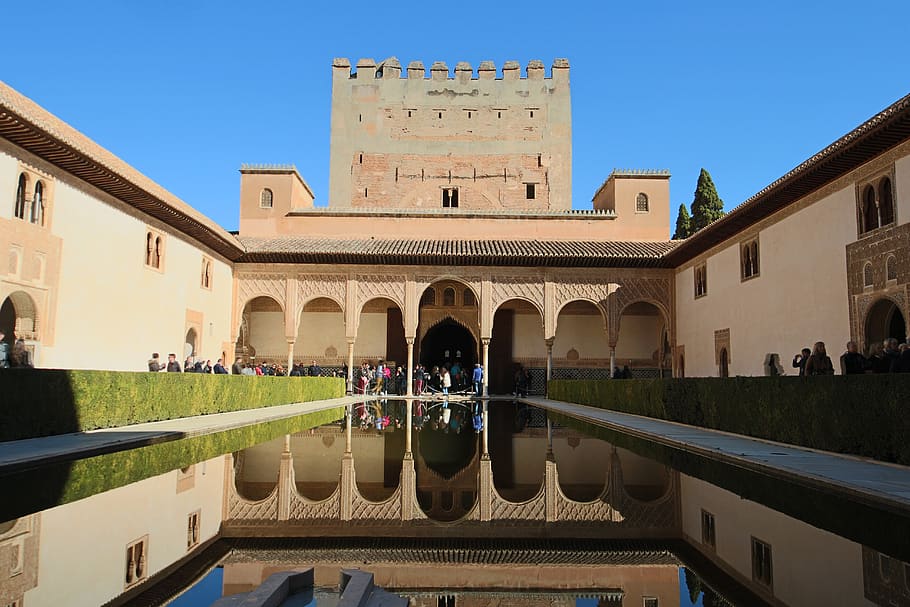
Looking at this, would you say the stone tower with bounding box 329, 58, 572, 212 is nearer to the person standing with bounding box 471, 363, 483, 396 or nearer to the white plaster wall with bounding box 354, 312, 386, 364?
the white plaster wall with bounding box 354, 312, 386, 364

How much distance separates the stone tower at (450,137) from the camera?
2955 centimetres

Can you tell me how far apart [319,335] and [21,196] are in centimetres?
1287

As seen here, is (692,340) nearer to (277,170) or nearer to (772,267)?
(772,267)

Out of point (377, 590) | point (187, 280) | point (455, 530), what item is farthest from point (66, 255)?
point (377, 590)

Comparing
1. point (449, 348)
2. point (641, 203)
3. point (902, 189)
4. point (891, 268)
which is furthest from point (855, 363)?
point (449, 348)

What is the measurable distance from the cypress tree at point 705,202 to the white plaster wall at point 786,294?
48.4 feet

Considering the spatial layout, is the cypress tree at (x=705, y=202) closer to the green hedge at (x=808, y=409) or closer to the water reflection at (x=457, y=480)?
the green hedge at (x=808, y=409)

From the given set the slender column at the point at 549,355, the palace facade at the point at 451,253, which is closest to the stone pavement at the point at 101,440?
the palace facade at the point at 451,253

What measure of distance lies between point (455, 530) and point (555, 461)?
330cm

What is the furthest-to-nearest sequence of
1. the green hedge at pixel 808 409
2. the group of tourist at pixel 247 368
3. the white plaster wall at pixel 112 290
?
the group of tourist at pixel 247 368 < the white plaster wall at pixel 112 290 < the green hedge at pixel 808 409

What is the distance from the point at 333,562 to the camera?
315 cm

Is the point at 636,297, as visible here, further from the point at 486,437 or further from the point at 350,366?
the point at 486,437

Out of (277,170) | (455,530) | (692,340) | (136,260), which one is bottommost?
(455,530)

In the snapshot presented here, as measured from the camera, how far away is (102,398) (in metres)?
8.93
